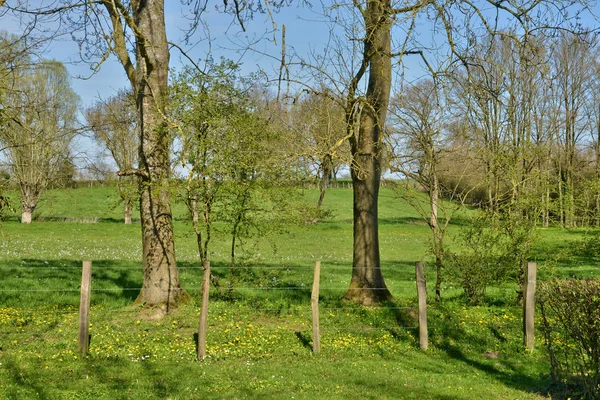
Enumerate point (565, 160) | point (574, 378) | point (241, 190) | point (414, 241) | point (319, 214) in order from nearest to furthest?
point (574, 378), point (241, 190), point (319, 214), point (414, 241), point (565, 160)

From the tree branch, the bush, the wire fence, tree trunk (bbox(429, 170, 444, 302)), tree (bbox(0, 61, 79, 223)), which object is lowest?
the wire fence

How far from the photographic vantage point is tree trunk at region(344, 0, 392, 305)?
1234cm

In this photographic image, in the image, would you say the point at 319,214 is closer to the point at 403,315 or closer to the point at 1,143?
the point at 403,315

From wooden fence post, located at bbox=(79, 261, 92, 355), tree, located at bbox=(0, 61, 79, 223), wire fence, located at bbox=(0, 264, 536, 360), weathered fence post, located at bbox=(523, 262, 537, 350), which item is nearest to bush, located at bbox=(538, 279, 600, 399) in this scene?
weathered fence post, located at bbox=(523, 262, 537, 350)

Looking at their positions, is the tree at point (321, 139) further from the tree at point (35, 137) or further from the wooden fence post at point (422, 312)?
the tree at point (35, 137)

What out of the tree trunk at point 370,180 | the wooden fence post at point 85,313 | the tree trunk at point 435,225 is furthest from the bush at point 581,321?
the wooden fence post at point 85,313

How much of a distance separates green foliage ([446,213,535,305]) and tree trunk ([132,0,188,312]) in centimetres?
593

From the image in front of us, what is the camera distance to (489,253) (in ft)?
41.0

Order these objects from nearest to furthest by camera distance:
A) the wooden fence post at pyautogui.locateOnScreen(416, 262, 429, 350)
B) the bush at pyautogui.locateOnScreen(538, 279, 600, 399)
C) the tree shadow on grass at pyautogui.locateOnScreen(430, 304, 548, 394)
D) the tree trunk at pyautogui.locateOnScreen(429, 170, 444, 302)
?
the bush at pyautogui.locateOnScreen(538, 279, 600, 399), the tree shadow on grass at pyautogui.locateOnScreen(430, 304, 548, 394), the wooden fence post at pyautogui.locateOnScreen(416, 262, 429, 350), the tree trunk at pyautogui.locateOnScreen(429, 170, 444, 302)

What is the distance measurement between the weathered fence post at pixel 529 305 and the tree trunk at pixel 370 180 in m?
3.02

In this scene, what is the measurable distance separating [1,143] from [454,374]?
9.61 meters

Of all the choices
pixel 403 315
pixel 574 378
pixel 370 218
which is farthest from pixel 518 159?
pixel 574 378

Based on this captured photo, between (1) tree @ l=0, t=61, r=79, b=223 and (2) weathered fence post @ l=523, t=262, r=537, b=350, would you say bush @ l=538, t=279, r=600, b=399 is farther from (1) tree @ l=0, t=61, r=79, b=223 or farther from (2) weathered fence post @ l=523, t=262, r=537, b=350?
(1) tree @ l=0, t=61, r=79, b=223

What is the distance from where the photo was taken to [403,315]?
11.5m
